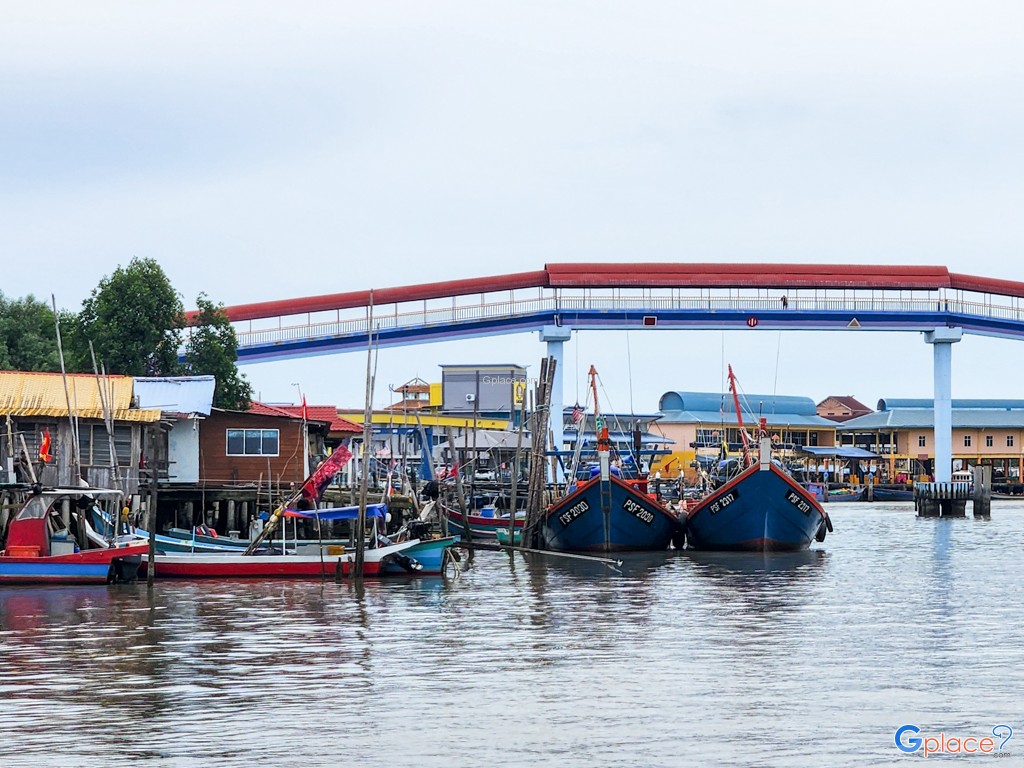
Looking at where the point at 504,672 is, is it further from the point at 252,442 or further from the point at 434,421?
the point at 434,421

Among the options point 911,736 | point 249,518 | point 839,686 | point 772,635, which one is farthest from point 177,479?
point 911,736

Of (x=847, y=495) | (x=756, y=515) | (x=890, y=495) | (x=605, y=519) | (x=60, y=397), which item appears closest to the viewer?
(x=60, y=397)

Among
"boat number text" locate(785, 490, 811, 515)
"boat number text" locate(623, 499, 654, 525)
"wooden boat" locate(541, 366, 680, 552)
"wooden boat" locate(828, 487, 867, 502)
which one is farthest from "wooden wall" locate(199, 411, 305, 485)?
"wooden boat" locate(828, 487, 867, 502)

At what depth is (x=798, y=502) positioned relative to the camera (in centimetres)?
4594

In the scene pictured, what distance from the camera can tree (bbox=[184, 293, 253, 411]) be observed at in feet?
181

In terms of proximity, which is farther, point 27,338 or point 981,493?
point 981,493

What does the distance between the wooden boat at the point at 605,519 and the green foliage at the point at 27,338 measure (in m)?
26.7

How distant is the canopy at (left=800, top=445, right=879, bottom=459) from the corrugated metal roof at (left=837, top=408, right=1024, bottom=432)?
224cm

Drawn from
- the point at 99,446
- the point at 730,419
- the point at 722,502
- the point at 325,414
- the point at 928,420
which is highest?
the point at 730,419

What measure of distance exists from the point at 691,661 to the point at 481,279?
47885 millimetres

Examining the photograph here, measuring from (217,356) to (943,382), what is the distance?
36670mm

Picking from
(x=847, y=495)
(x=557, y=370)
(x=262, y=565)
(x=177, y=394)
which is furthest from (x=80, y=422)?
(x=847, y=495)

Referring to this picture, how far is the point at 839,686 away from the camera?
19.7 metres

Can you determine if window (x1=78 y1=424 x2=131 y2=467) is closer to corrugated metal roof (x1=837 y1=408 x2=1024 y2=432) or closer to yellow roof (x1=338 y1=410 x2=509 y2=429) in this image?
yellow roof (x1=338 y1=410 x2=509 y2=429)
